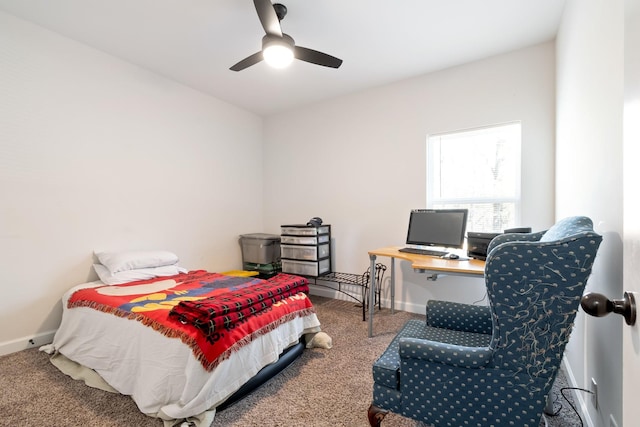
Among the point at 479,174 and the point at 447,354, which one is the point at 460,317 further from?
the point at 479,174

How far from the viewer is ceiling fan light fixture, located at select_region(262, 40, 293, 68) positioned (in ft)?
6.86

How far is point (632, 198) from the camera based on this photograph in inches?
22.6

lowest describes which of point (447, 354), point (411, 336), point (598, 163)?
point (411, 336)


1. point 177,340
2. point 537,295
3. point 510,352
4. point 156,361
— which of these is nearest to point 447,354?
point 510,352

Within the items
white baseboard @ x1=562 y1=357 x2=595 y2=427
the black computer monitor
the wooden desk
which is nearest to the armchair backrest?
white baseboard @ x1=562 y1=357 x2=595 y2=427

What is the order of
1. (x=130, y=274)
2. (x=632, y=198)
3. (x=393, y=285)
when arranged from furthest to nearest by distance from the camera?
(x=393, y=285) < (x=130, y=274) < (x=632, y=198)

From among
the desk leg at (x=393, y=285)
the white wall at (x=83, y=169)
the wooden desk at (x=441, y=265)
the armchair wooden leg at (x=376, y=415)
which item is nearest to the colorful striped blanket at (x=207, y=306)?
the white wall at (x=83, y=169)

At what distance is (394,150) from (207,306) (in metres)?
2.66

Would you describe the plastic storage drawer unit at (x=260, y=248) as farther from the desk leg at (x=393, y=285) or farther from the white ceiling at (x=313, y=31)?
the white ceiling at (x=313, y=31)

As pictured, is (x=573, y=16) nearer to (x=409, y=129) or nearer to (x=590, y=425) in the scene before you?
(x=409, y=129)

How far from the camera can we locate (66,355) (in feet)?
7.05

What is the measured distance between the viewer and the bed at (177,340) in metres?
1.52

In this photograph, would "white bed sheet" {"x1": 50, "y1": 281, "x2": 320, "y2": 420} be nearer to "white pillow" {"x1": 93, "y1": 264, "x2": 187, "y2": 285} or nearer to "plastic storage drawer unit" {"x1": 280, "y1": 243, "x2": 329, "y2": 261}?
"white pillow" {"x1": 93, "y1": 264, "x2": 187, "y2": 285}

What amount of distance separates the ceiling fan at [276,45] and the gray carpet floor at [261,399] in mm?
2374
